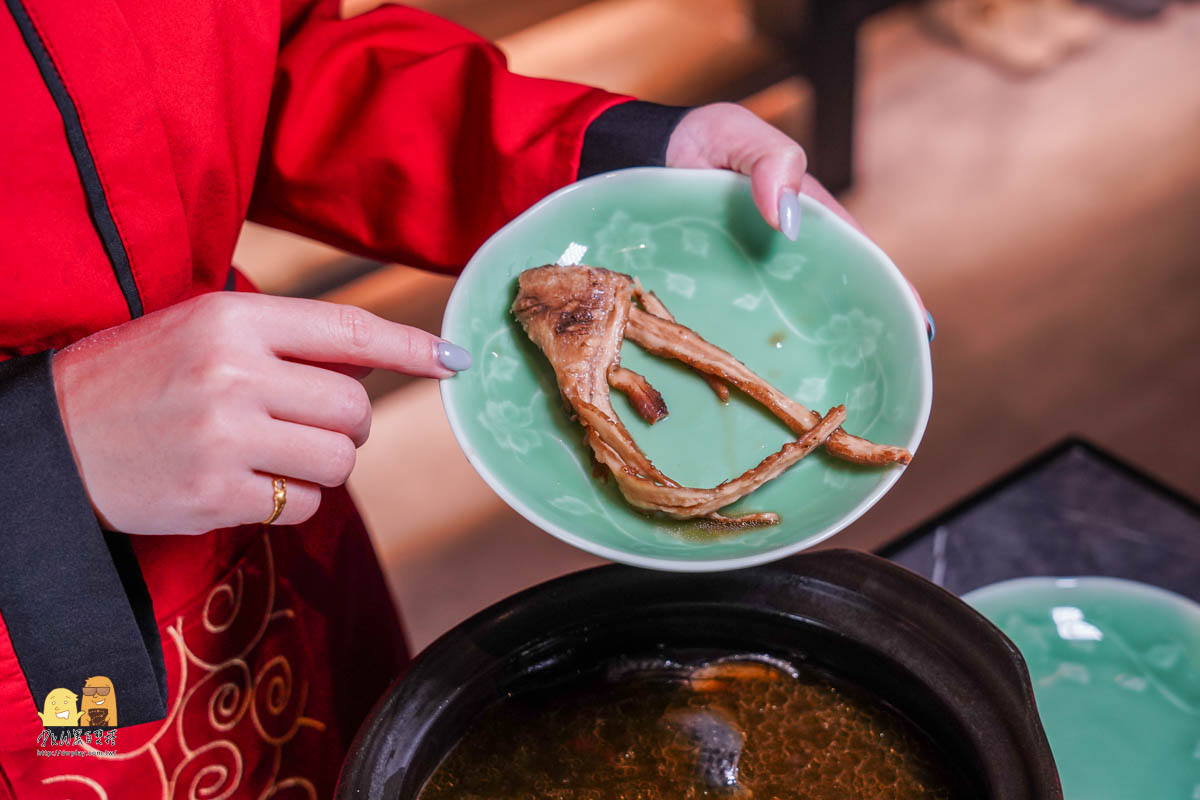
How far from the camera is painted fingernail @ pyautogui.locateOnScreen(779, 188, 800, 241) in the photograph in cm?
99

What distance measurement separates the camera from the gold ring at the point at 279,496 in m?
0.76

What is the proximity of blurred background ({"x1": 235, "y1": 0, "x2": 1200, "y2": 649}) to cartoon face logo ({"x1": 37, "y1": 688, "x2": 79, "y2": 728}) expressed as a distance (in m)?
1.51

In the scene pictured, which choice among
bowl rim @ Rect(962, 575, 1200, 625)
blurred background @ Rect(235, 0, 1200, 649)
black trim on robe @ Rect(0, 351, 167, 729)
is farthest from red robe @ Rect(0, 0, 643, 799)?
blurred background @ Rect(235, 0, 1200, 649)

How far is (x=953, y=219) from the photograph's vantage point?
3.15 metres

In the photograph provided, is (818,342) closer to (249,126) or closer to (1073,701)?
(1073,701)

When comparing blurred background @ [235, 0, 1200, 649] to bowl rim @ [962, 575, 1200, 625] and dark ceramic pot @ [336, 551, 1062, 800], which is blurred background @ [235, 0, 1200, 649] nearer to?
bowl rim @ [962, 575, 1200, 625]

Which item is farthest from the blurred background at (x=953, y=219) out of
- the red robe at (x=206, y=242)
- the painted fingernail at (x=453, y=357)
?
the painted fingernail at (x=453, y=357)

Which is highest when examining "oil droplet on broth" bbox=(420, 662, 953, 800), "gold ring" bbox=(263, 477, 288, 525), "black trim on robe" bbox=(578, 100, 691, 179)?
"black trim on robe" bbox=(578, 100, 691, 179)

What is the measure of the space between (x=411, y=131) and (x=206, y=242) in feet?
0.89

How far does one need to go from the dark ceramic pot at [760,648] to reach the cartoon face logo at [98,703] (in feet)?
0.68

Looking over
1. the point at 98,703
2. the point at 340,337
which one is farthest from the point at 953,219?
the point at 98,703

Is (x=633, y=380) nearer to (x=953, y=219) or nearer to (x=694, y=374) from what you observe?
(x=694, y=374)

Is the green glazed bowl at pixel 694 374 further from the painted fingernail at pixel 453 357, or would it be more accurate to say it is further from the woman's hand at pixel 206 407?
the woman's hand at pixel 206 407

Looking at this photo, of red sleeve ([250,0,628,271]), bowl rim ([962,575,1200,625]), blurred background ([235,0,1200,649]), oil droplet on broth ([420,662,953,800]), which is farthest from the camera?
blurred background ([235,0,1200,649])
